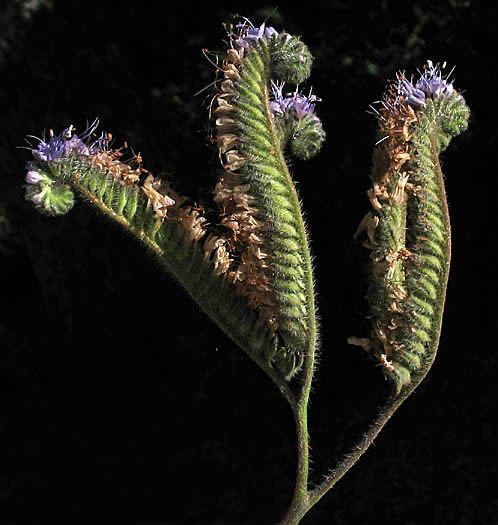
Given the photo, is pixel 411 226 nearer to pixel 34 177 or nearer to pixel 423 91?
pixel 423 91

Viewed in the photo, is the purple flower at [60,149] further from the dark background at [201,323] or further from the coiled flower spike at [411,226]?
the dark background at [201,323]

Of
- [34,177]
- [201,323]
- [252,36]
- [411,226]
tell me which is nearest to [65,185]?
[34,177]

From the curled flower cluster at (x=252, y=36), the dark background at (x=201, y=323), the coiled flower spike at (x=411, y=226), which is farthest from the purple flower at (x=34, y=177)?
the dark background at (x=201, y=323)

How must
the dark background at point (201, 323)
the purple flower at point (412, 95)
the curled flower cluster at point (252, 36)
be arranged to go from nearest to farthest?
the curled flower cluster at point (252, 36), the purple flower at point (412, 95), the dark background at point (201, 323)

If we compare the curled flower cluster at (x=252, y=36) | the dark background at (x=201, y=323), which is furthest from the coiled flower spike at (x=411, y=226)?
the dark background at (x=201, y=323)

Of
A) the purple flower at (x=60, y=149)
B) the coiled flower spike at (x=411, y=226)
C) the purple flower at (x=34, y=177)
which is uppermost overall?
the coiled flower spike at (x=411, y=226)

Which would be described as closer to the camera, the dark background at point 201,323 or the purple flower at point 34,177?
the purple flower at point 34,177

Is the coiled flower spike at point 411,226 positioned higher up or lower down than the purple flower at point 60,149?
higher up

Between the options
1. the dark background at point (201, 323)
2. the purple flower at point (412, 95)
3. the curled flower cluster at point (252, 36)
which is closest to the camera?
the curled flower cluster at point (252, 36)

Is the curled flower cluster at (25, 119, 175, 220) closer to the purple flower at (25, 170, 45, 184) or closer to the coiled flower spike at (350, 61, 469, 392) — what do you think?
the purple flower at (25, 170, 45, 184)
